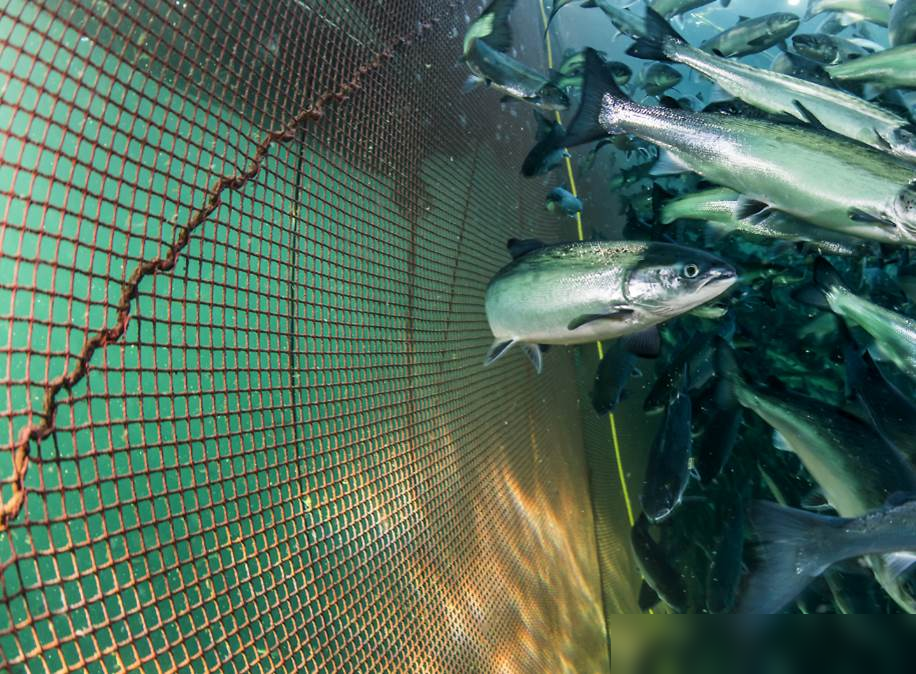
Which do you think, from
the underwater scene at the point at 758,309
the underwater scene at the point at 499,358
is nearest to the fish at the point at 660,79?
the underwater scene at the point at 499,358

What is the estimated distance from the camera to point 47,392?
132 centimetres

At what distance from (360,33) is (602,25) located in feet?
35.8

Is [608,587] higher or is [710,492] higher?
[710,492]

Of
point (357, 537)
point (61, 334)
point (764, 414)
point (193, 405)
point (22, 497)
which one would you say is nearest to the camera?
point (22, 497)

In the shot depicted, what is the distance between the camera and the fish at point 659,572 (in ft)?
9.96

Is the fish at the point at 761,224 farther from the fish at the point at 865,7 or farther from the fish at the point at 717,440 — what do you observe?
the fish at the point at 865,7

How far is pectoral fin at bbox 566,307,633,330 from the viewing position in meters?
2.21

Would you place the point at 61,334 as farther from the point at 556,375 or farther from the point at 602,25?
the point at 602,25

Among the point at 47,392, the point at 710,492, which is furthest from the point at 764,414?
the point at 47,392

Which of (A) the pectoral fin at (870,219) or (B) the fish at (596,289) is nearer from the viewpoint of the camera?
(A) the pectoral fin at (870,219)

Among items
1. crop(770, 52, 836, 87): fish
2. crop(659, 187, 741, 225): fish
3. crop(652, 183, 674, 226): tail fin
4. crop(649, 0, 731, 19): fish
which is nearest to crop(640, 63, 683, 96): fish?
crop(649, 0, 731, 19): fish

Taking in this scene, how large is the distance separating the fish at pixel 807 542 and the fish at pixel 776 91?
1.70m

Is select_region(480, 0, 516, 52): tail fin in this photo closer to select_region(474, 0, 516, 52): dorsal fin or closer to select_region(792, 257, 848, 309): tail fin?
select_region(474, 0, 516, 52): dorsal fin

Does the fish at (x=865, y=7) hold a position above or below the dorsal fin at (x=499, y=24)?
above
